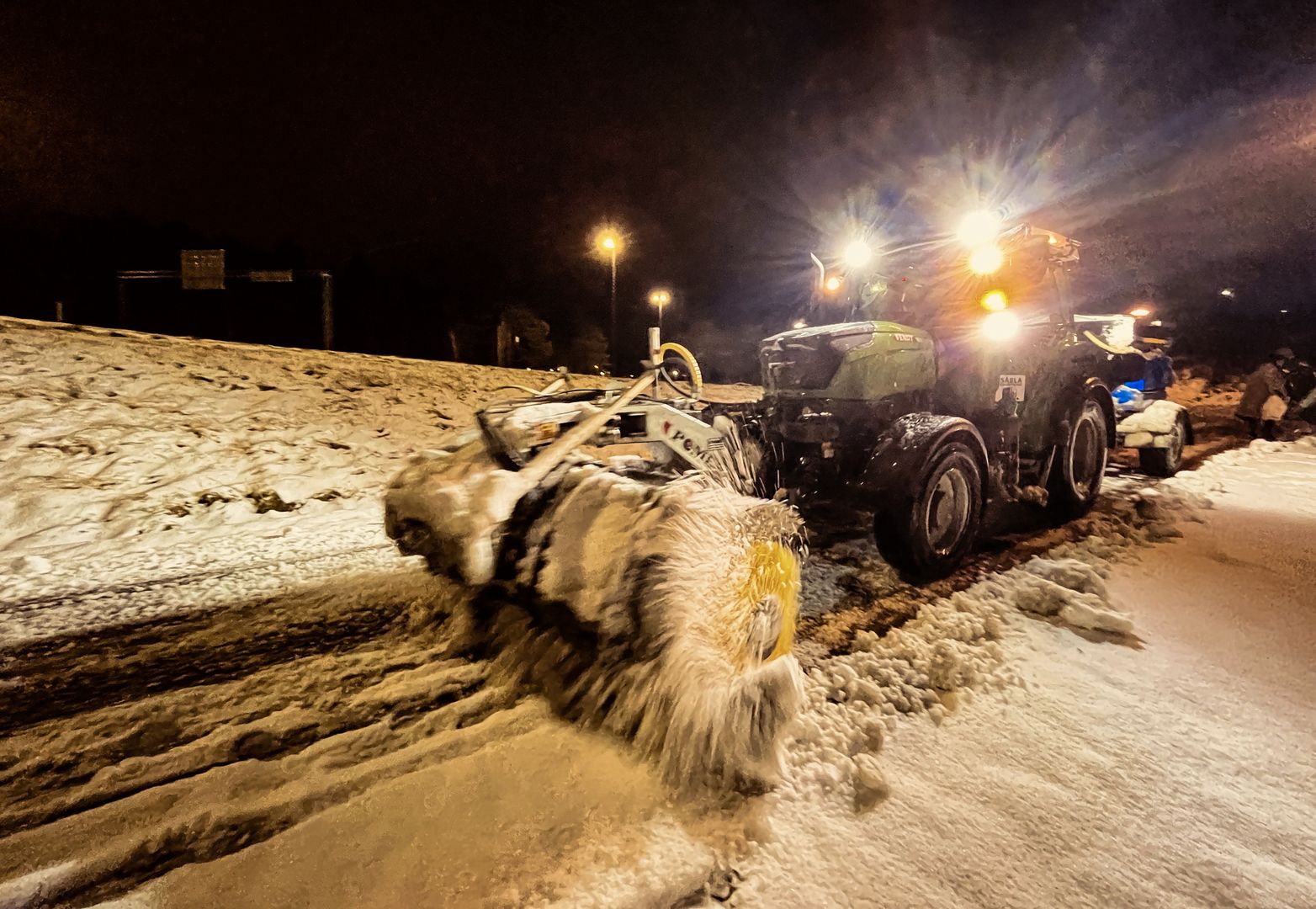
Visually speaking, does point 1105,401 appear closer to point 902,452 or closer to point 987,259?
point 987,259

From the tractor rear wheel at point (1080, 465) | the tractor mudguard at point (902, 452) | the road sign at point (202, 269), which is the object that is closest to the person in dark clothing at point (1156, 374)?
the tractor rear wheel at point (1080, 465)

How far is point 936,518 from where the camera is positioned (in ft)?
14.3

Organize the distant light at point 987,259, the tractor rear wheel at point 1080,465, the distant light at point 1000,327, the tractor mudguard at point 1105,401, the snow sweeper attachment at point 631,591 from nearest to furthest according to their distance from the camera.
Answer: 1. the snow sweeper attachment at point 631,591
2. the distant light at point 1000,327
3. the distant light at point 987,259
4. the tractor rear wheel at point 1080,465
5. the tractor mudguard at point 1105,401

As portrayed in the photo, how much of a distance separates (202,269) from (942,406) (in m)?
15.7

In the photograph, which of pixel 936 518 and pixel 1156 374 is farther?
pixel 1156 374

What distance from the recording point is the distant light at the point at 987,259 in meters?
5.66

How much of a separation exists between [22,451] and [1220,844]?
10038 millimetres

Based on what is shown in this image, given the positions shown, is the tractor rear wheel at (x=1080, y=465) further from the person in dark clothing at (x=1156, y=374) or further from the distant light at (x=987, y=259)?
the person in dark clothing at (x=1156, y=374)

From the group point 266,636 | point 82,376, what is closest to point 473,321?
point 82,376

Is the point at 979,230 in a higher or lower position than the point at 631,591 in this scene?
higher

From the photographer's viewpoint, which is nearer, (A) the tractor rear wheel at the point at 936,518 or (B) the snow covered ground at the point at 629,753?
(B) the snow covered ground at the point at 629,753

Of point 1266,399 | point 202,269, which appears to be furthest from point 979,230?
point 202,269

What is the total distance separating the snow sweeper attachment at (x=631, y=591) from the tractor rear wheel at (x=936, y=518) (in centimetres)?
133

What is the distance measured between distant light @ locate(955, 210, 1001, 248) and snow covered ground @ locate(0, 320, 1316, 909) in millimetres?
2912
